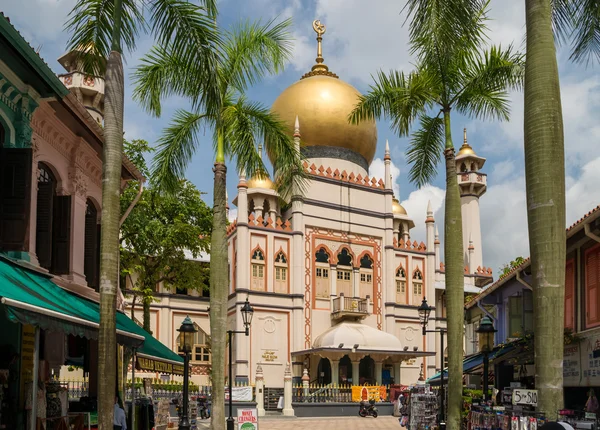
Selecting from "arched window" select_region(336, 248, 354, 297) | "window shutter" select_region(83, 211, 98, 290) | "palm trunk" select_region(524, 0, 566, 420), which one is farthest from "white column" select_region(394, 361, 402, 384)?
"palm trunk" select_region(524, 0, 566, 420)

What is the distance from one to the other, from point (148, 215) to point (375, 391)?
15.7 metres

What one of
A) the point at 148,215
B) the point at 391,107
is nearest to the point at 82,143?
the point at 391,107

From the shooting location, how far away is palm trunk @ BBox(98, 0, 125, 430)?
10.5m

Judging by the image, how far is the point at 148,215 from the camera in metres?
33.6

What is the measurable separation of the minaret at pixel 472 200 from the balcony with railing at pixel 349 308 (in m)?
17.0

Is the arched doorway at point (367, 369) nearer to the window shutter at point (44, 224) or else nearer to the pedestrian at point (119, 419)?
the pedestrian at point (119, 419)

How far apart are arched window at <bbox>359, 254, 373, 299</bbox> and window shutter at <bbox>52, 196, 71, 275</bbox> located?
33.2m

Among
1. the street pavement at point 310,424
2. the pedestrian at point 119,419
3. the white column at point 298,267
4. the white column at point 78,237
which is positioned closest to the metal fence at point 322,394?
the street pavement at point 310,424

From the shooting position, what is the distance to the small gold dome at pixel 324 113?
50.8 metres

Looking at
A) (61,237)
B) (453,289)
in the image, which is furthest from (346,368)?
(61,237)

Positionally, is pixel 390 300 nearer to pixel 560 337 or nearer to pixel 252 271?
pixel 252 271

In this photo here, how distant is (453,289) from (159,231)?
18.2 meters

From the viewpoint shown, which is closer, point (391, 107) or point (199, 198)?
point (391, 107)

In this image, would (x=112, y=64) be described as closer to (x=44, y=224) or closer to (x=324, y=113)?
(x=44, y=224)
